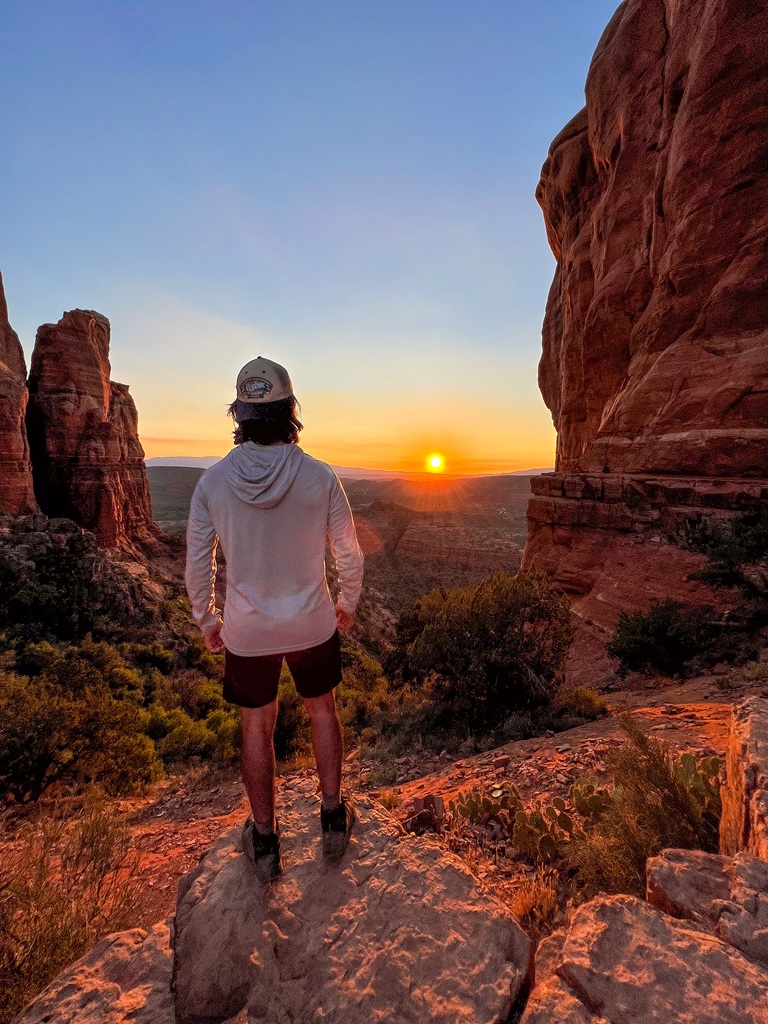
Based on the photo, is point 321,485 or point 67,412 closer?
point 321,485

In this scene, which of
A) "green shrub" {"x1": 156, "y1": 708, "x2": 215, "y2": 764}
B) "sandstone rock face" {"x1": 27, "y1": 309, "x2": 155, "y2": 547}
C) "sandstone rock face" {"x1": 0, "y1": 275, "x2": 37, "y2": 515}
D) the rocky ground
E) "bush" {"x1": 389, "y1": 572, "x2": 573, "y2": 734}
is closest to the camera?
the rocky ground

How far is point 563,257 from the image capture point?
22531 mm

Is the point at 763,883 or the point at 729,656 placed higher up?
the point at 763,883

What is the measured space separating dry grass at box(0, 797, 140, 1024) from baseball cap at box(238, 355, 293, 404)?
2.68 m

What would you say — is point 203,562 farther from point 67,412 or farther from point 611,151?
point 67,412

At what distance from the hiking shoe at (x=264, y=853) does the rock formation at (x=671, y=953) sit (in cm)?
118

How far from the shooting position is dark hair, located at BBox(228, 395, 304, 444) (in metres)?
2.01

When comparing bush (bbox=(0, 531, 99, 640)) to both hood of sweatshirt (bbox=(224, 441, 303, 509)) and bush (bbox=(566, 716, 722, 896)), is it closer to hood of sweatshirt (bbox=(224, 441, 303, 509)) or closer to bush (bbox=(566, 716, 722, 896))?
hood of sweatshirt (bbox=(224, 441, 303, 509))

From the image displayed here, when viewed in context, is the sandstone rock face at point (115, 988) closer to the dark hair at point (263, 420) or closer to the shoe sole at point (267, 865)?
the shoe sole at point (267, 865)

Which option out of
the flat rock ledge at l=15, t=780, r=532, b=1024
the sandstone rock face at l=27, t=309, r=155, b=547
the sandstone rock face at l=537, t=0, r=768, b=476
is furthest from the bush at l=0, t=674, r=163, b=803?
the sandstone rock face at l=27, t=309, r=155, b=547

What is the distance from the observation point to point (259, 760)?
2.03 metres

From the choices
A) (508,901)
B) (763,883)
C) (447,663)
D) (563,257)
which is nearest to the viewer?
(763,883)

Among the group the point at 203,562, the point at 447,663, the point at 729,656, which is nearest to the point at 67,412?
the point at 447,663

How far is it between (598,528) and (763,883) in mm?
14736
